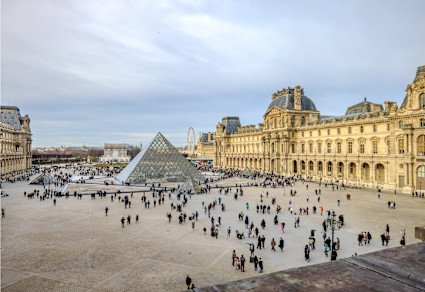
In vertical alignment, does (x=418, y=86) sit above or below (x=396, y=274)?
above

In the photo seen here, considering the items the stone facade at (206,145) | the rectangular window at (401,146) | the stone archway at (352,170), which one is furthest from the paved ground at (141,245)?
the stone facade at (206,145)

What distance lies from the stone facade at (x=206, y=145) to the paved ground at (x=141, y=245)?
310ft

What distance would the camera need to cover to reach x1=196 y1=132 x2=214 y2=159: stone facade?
4806 inches

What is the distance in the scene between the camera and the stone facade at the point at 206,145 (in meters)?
122

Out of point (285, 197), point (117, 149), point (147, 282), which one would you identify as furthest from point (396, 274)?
point (117, 149)

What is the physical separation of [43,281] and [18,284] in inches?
34.4

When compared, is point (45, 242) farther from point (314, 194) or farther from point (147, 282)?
point (314, 194)

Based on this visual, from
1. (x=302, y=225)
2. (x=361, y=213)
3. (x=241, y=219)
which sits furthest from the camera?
(x=361, y=213)

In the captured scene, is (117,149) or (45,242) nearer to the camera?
(45,242)

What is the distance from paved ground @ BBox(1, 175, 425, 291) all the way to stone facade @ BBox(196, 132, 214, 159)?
310 feet

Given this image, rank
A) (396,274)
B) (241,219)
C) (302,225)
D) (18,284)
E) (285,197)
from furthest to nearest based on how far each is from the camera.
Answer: (285,197)
(241,219)
(302,225)
(18,284)
(396,274)

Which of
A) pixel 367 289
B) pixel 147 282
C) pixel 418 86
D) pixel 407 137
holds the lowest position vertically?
pixel 147 282

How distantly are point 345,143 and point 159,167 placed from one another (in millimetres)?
29526

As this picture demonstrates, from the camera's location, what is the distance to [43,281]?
11484mm
